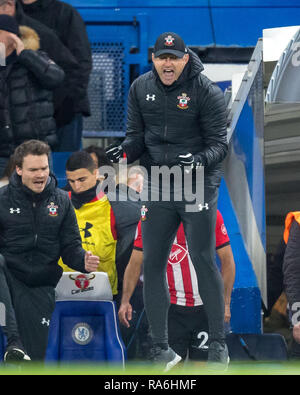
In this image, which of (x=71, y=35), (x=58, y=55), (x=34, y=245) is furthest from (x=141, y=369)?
(x=71, y=35)

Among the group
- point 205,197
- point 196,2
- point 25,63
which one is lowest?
point 205,197

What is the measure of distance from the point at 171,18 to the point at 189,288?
108 inches

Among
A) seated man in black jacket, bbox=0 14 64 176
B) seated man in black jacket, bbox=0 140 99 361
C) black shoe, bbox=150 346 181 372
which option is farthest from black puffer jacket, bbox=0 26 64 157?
black shoe, bbox=150 346 181 372

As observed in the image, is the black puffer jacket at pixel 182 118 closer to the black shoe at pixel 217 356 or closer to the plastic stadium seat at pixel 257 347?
the black shoe at pixel 217 356

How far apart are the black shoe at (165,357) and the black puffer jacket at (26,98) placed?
1865 millimetres

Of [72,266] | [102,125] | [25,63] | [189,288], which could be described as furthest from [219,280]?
[102,125]

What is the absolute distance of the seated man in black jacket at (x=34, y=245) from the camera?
20.6 ft

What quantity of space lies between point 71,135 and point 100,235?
136 cm

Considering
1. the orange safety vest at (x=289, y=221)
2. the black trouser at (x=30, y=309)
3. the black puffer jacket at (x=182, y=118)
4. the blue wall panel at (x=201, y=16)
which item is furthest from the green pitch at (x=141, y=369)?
the blue wall panel at (x=201, y=16)

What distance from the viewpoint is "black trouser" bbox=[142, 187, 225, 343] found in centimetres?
592

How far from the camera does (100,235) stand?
665cm

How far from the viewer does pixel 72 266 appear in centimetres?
637
